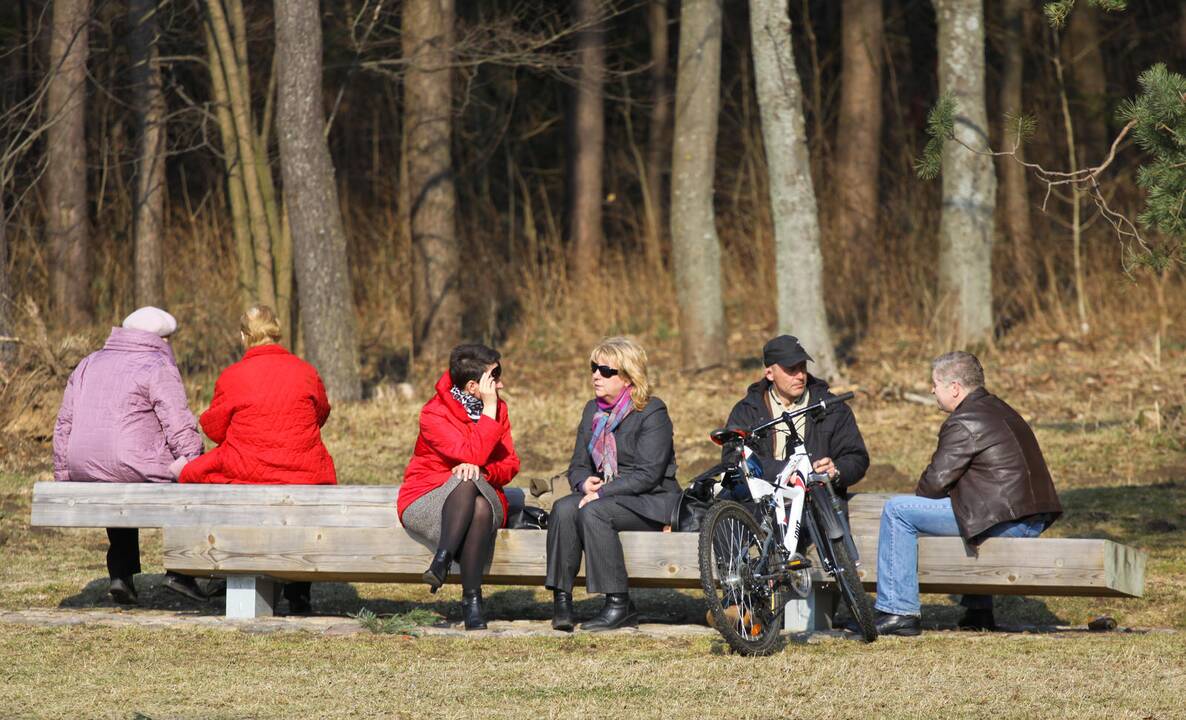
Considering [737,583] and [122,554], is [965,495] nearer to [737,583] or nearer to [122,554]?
[737,583]

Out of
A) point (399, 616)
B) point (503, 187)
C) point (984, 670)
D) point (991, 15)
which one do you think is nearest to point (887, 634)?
point (984, 670)

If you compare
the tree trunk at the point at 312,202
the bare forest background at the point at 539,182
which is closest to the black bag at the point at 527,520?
the bare forest background at the point at 539,182

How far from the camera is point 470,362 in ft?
25.7

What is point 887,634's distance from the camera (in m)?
7.62

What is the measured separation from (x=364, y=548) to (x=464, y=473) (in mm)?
595

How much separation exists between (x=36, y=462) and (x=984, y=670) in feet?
28.3

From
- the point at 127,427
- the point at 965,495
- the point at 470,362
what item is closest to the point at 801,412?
the point at 965,495

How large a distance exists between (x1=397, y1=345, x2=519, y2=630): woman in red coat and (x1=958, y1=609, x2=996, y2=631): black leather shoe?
2.25 meters

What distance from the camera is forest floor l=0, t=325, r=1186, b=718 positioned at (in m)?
6.23

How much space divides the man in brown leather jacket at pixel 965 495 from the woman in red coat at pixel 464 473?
1.76 meters

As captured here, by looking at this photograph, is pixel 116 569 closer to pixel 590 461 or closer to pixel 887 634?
pixel 590 461

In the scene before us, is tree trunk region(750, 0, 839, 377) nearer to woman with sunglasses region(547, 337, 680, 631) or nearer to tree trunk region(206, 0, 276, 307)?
tree trunk region(206, 0, 276, 307)

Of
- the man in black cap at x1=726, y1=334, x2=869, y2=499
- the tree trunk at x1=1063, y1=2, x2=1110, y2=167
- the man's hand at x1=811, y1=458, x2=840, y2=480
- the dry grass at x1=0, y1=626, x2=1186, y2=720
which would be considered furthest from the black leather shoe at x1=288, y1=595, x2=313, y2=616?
the tree trunk at x1=1063, y1=2, x2=1110, y2=167

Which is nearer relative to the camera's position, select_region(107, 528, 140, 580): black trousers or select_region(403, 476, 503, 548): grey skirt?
select_region(403, 476, 503, 548): grey skirt
